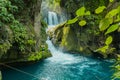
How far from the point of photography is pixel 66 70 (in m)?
12.3

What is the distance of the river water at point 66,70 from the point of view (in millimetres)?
11006

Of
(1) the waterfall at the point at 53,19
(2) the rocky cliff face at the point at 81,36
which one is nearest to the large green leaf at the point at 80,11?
(2) the rocky cliff face at the point at 81,36

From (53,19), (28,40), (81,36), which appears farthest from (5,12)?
(53,19)

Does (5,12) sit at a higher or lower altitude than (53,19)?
higher

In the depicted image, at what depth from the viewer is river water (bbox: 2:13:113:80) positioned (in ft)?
36.1

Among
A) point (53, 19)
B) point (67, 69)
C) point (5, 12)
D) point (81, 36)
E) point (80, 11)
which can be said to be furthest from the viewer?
point (53, 19)

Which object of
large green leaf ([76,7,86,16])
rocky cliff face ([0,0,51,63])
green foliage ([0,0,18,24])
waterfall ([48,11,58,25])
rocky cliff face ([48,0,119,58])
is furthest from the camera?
waterfall ([48,11,58,25])

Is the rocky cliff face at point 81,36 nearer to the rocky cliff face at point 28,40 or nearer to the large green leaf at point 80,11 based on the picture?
the rocky cliff face at point 28,40

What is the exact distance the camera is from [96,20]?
50.6 feet

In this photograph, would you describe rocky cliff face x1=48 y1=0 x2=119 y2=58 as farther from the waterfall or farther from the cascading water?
the waterfall

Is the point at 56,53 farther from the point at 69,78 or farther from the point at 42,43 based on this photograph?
the point at 69,78

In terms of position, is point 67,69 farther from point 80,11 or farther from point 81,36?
point 80,11

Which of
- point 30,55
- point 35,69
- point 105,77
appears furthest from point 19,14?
point 105,77

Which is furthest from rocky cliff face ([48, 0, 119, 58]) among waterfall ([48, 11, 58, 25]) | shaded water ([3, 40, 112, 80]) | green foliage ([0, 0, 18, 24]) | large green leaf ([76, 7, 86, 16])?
large green leaf ([76, 7, 86, 16])
